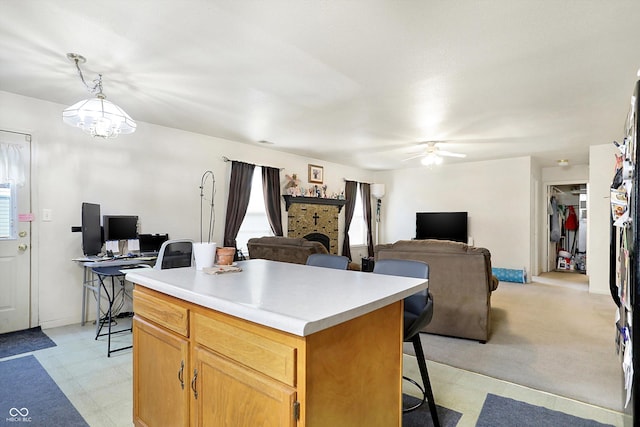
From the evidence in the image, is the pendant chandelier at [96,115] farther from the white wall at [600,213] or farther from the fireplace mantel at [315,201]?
the white wall at [600,213]

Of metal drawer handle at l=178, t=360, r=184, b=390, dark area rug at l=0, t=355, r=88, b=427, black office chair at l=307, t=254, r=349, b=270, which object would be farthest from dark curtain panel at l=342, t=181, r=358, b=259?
metal drawer handle at l=178, t=360, r=184, b=390

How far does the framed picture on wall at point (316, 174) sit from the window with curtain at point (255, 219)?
1.34 metres

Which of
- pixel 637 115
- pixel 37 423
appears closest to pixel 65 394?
pixel 37 423

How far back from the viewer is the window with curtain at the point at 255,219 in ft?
18.4

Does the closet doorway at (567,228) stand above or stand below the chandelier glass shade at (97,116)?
below

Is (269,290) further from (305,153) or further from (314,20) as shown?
(305,153)

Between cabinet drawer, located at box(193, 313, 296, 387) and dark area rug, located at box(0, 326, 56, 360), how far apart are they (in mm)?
2756

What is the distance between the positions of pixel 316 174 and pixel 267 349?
6.00m

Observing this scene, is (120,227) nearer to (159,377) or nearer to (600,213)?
(159,377)

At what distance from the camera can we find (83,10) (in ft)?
6.59

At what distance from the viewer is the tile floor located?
2.04 m

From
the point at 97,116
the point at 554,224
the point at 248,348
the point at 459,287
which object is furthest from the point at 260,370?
the point at 554,224

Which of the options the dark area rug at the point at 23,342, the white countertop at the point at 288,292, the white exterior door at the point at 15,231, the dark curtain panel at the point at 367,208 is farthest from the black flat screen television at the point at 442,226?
the white exterior door at the point at 15,231

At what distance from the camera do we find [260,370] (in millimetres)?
1113
